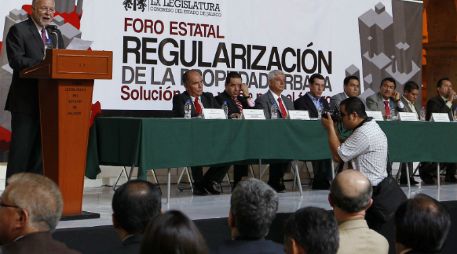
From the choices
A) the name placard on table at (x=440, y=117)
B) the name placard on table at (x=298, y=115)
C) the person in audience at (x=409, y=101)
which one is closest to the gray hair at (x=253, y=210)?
the name placard on table at (x=298, y=115)

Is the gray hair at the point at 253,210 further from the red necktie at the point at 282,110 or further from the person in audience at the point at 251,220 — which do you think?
the red necktie at the point at 282,110

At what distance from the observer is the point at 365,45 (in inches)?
408

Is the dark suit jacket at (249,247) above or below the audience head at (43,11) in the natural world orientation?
below

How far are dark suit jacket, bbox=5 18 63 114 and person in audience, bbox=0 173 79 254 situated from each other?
2964 mm

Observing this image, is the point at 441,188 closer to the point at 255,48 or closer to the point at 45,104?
the point at 255,48

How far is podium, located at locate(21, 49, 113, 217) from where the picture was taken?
511cm

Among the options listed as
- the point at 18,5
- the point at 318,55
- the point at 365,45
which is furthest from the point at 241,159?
the point at 365,45

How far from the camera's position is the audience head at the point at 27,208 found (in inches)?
94.7

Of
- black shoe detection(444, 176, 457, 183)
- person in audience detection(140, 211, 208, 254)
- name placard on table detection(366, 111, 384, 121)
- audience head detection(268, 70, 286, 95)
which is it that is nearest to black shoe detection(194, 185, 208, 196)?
audience head detection(268, 70, 286, 95)

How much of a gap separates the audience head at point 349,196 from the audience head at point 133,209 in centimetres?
88

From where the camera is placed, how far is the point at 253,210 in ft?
9.07

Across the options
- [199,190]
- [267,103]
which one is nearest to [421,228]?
[199,190]

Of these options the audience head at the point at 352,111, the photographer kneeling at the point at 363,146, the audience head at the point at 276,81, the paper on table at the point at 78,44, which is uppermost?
the paper on table at the point at 78,44

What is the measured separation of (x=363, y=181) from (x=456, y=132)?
5.55 meters
